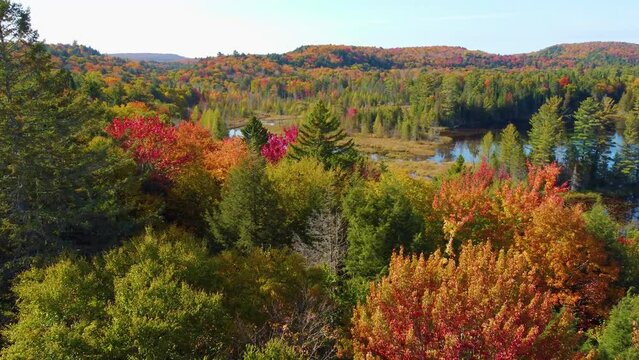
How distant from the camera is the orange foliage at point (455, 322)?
1322 cm

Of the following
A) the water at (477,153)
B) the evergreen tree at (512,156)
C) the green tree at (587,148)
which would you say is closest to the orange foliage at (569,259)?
the water at (477,153)

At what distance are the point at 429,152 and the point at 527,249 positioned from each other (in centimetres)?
7931

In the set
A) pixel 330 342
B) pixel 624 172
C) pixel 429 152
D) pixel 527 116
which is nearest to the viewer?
pixel 330 342

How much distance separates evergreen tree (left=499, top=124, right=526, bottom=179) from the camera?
237 ft

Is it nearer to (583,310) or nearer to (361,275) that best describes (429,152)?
(583,310)

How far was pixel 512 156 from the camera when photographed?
7425 centimetres

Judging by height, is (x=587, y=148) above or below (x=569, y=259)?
below

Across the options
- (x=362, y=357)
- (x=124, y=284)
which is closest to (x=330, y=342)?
(x=362, y=357)

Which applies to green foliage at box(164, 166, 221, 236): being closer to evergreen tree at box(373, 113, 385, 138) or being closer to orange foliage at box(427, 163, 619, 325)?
orange foliage at box(427, 163, 619, 325)

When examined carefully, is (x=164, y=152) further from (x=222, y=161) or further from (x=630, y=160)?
(x=630, y=160)

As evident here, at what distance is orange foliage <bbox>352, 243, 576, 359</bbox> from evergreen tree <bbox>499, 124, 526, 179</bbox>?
60.9 meters

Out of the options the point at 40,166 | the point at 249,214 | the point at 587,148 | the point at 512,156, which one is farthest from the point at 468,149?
the point at 40,166

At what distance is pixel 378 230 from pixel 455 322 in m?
9.10

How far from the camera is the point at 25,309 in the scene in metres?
16.6
